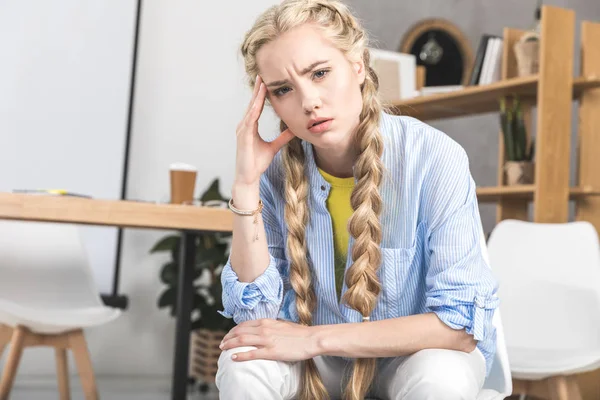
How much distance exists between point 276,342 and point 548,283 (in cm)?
150

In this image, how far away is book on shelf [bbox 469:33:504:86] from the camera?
3.38 meters

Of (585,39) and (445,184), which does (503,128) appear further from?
(445,184)

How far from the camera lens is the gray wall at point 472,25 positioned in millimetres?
5395

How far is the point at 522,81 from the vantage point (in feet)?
9.98

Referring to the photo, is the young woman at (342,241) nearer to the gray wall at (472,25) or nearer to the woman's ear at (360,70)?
the woman's ear at (360,70)

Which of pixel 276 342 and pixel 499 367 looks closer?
pixel 276 342

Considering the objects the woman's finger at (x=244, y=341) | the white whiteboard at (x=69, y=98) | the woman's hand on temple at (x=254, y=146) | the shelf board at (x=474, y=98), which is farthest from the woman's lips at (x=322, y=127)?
the white whiteboard at (x=69, y=98)

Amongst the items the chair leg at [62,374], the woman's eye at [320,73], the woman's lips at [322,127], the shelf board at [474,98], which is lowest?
the chair leg at [62,374]

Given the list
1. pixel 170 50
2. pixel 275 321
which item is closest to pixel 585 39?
pixel 170 50


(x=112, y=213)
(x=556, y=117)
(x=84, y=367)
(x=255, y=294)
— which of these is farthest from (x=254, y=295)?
(x=556, y=117)

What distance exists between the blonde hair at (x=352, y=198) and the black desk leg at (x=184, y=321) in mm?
1047

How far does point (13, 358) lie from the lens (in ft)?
7.99

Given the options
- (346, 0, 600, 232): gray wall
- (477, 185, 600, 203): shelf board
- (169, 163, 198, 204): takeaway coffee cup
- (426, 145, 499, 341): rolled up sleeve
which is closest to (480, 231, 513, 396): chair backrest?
(426, 145, 499, 341): rolled up sleeve

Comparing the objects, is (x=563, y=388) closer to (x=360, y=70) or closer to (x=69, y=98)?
(x=360, y=70)
